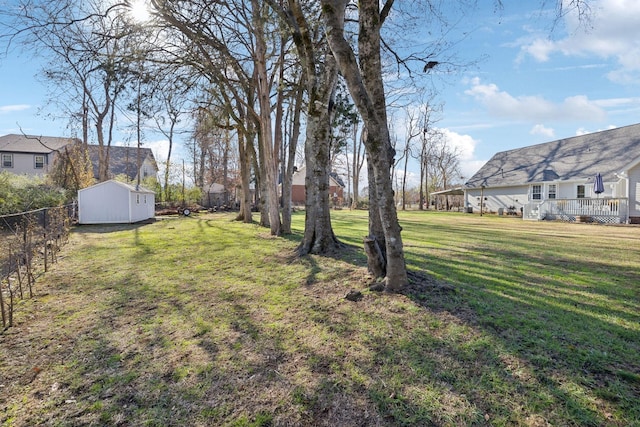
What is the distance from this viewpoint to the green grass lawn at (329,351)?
7.30 feet

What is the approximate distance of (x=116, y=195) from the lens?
16891 mm

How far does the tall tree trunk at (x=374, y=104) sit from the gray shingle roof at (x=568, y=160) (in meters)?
19.8

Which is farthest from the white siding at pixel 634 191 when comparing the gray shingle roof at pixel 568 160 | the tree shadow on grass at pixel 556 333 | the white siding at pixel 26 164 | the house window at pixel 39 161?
the house window at pixel 39 161

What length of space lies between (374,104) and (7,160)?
40.6m

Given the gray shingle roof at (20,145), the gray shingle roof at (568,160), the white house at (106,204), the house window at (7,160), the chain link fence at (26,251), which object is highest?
the gray shingle roof at (20,145)

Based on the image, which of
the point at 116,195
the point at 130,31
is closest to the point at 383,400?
the point at 130,31

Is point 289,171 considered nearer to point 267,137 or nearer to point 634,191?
point 267,137

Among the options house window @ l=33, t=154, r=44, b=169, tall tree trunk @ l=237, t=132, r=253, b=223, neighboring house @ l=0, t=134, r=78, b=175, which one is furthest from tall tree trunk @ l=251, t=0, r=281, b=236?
house window @ l=33, t=154, r=44, b=169

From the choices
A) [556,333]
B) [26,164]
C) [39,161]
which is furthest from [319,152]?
[26,164]

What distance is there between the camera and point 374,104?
429 centimetres

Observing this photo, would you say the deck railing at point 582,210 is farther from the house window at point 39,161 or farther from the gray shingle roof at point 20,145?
the house window at point 39,161

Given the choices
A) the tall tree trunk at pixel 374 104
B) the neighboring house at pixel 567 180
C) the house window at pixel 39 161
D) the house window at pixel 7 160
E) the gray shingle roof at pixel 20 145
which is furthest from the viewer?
the house window at pixel 39 161

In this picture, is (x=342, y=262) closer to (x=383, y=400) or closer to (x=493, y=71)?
(x=383, y=400)

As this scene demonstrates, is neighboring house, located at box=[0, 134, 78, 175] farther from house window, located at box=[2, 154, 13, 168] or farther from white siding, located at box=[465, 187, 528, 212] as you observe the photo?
white siding, located at box=[465, 187, 528, 212]
